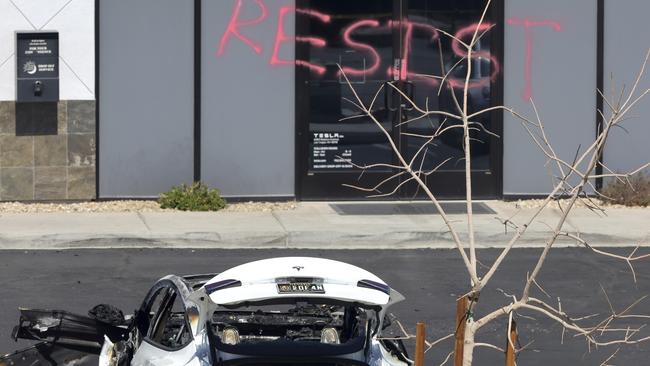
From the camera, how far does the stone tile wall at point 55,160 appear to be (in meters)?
16.4

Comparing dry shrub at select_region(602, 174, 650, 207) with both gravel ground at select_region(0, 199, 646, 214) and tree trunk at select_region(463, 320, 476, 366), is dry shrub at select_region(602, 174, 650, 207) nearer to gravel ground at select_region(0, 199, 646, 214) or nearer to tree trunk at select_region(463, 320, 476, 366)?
gravel ground at select_region(0, 199, 646, 214)

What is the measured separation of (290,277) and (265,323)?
3.02ft

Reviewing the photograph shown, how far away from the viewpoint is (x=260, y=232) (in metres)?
14.8

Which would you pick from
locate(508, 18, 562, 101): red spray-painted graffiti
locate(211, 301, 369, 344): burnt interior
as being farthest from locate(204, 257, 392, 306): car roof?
locate(508, 18, 562, 101): red spray-painted graffiti

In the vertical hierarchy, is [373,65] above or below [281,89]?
above

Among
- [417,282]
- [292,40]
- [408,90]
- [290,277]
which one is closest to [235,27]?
[292,40]

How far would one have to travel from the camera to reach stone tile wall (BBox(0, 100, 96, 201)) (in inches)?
644

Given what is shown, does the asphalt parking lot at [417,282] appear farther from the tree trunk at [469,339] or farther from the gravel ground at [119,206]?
the tree trunk at [469,339]

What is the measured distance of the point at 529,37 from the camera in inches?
675

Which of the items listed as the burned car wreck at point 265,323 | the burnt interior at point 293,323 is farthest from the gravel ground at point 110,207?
the burnt interior at point 293,323

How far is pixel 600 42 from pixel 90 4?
641 centimetres

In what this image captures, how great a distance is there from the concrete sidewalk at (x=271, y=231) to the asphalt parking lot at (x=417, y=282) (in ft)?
0.75

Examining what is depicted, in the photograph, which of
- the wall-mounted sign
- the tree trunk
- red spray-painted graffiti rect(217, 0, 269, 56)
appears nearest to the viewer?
the tree trunk

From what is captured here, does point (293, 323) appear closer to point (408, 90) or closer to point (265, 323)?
point (265, 323)
